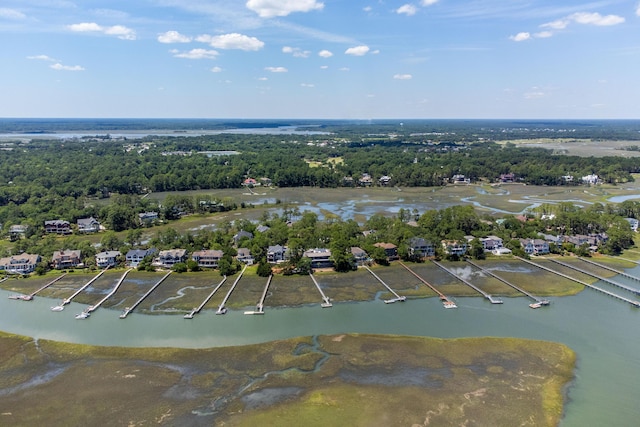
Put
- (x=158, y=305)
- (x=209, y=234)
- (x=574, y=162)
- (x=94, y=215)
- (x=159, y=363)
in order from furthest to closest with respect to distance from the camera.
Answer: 1. (x=574, y=162)
2. (x=94, y=215)
3. (x=209, y=234)
4. (x=158, y=305)
5. (x=159, y=363)

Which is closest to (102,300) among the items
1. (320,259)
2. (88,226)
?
(320,259)

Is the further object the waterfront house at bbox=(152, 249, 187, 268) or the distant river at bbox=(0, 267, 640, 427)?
the waterfront house at bbox=(152, 249, 187, 268)

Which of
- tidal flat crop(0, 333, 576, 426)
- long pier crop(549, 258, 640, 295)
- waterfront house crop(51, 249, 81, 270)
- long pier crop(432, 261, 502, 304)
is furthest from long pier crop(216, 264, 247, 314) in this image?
long pier crop(549, 258, 640, 295)

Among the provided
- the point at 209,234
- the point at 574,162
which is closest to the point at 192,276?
the point at 209,234

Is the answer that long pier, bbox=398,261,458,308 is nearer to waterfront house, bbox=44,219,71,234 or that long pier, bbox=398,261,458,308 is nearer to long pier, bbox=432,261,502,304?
long pier, bbox=432,261,502,304

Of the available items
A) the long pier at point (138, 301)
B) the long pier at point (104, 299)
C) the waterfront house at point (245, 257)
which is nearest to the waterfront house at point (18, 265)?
the long pier at point (104, 299)

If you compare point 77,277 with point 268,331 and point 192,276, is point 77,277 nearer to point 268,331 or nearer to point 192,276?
point 192,276
